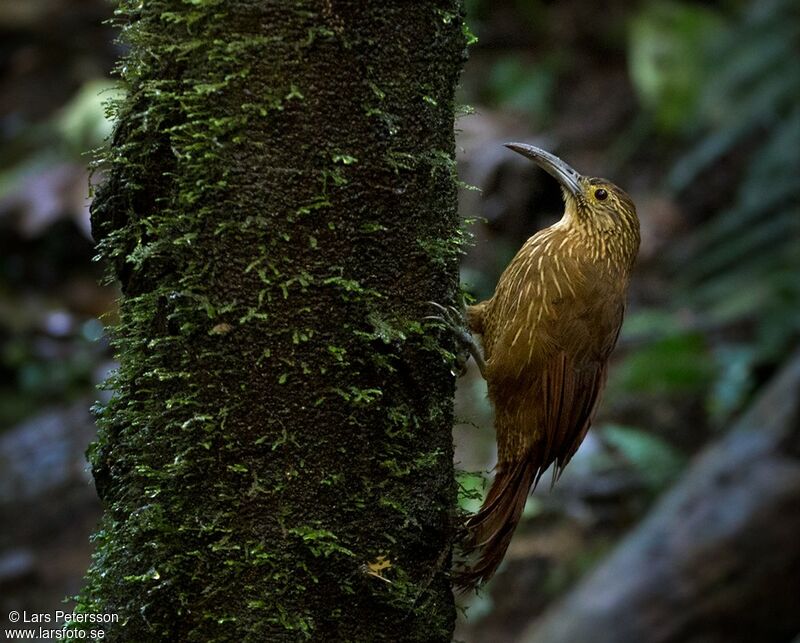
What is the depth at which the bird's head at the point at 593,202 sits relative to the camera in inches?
119

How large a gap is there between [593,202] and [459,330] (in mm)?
1178

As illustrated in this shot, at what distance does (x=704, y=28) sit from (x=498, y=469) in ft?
19.3

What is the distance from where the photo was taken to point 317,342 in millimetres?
1698

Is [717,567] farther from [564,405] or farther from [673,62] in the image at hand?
[673,62]

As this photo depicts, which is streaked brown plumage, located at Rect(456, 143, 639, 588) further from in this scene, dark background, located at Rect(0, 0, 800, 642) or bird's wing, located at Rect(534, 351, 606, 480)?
dark background, located at Rect(0, 0, 800, 642)

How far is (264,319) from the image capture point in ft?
5.48

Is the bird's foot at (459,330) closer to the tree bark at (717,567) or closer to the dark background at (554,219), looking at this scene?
the dark background at (554,219)

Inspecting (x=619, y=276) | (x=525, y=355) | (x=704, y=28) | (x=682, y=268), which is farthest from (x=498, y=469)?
(x=704, y=28)

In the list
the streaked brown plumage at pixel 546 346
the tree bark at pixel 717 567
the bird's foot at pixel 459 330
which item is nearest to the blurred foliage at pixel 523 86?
the tree bark at pixel 717 567

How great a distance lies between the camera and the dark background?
5449 millimetres

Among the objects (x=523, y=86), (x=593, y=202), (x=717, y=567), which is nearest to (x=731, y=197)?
(x=523, y=86)

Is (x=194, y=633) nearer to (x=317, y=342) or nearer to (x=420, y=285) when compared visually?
(x=317, y=342)

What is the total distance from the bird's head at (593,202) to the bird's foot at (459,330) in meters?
0.63

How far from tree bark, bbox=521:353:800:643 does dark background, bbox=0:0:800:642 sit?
9 cm
